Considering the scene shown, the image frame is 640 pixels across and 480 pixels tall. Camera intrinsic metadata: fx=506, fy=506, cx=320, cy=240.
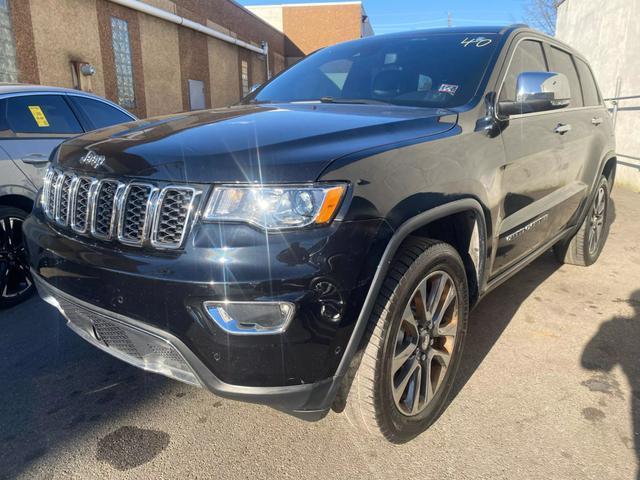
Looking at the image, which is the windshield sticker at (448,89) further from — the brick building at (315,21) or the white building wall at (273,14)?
the white building wall at (273,14)

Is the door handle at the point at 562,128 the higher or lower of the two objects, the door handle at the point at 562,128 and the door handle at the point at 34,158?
the higher

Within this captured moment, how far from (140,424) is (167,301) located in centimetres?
96

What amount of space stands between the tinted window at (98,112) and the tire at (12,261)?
1.22 metres

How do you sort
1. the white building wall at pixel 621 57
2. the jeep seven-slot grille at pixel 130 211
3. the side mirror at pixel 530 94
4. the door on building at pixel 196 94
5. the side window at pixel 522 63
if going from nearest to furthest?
the jeep seven-slot grille at pixel 130 211, the side mirror at pixel 530 94, the side window at pixel 522 63, the white building wall at pixel 621 57, the door on building at pixel 196 94

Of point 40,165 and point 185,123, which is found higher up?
point 185,123

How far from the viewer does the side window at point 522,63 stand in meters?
2.91

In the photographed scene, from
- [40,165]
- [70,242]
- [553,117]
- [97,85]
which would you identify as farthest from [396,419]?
[97,85]

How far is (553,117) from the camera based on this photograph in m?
3.36

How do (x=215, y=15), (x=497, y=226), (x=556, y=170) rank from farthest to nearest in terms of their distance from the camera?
(x=215, y=15)
(x=556, y=170)
(x=497, y=226)

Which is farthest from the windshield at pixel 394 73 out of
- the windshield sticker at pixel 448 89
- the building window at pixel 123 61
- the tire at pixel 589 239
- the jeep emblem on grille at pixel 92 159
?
the building window at pixel 123 61

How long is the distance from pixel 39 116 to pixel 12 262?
1.21 m

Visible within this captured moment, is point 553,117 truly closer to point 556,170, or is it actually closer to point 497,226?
point 556,170

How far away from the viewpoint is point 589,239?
457cm

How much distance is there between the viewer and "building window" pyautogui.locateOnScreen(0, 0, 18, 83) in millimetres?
9719
